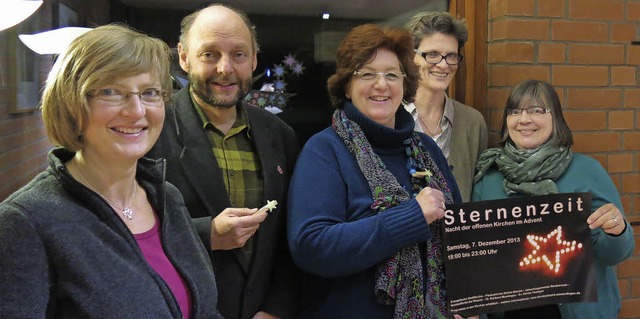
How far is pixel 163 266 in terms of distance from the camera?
1.69m

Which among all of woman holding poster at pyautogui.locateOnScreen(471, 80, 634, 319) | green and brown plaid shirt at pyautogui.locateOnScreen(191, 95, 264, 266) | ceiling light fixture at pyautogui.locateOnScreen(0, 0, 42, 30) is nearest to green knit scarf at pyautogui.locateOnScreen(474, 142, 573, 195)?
woman holding poster at pyautogui.locateOnScreen(471, 80, 634, 319)

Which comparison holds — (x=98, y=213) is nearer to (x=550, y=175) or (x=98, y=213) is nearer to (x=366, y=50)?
(x=366, y=50)

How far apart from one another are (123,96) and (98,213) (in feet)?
1.05

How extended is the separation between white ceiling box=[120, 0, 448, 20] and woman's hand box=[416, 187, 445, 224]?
143 centimetres

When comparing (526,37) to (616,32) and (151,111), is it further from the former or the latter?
(151,111)

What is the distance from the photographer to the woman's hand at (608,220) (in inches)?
99.2

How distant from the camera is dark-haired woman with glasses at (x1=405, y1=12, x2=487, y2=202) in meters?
2.92

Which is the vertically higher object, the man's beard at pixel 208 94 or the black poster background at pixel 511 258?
the man's beard at pixel 208 94

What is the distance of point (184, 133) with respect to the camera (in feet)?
7.23

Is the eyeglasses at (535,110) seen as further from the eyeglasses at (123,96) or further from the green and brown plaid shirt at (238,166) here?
the eyeglasses at (123,96)

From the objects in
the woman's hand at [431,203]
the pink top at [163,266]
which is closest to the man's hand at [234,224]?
the pink top at [163,266]

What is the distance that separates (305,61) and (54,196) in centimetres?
188

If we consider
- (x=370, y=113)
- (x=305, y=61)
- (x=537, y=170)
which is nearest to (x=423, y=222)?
(x=370, y=113)

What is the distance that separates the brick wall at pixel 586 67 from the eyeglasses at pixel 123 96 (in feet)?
7.17
